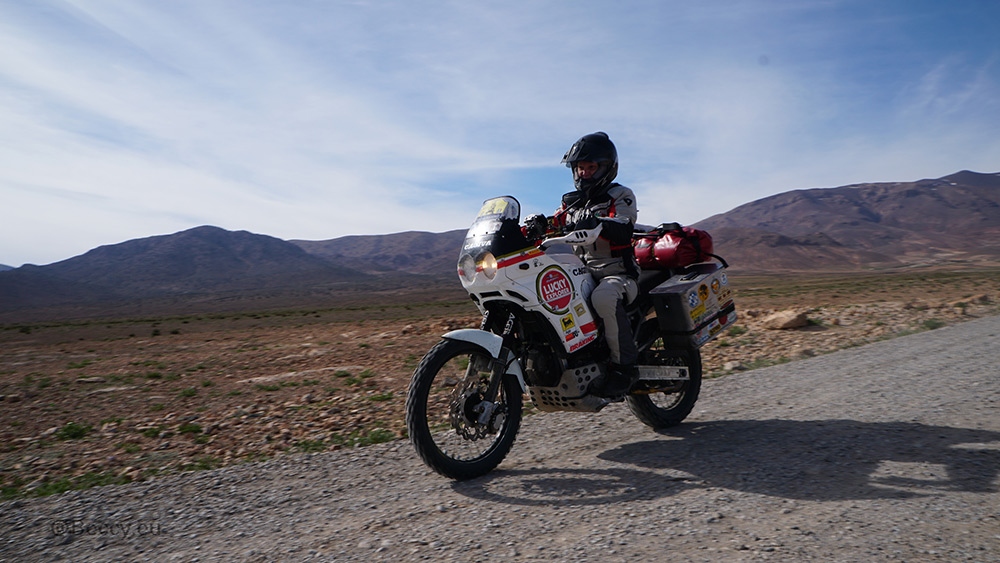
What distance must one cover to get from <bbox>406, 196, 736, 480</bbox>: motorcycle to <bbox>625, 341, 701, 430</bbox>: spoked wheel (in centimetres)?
2

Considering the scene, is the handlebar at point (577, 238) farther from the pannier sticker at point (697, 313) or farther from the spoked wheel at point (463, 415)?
the pannier sticker at point (697, 313)

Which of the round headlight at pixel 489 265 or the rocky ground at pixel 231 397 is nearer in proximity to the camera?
the round headlight at pixel 489 265

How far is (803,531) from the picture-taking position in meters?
3.23

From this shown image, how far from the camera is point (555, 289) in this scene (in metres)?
4.92

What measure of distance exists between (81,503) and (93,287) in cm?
22103

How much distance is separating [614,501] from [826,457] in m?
1.85

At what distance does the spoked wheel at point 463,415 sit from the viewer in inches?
169

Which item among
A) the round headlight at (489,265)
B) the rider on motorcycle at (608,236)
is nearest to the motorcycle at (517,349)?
the round headlight at (489,265)

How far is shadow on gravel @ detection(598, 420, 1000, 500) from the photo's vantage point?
12.7ft

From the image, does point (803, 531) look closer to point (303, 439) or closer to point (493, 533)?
point (493, 533)

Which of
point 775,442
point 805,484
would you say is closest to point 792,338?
point 775,442

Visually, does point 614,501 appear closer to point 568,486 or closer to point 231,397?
point 568,486

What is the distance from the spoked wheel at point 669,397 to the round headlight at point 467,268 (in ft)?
6.90

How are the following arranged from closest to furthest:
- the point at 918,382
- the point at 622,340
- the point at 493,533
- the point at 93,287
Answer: the point at 493,533 → the point at 622,340 → the point at 918,382 → the point at 93,287
